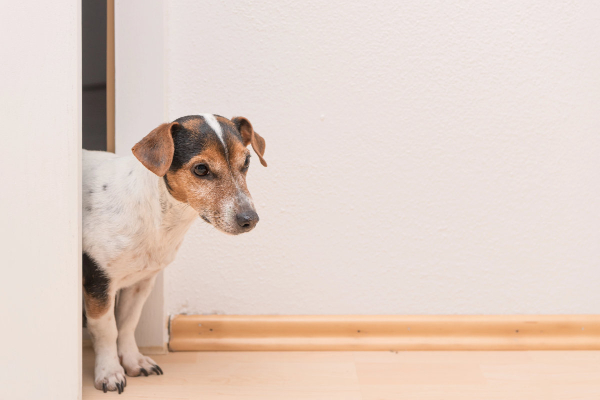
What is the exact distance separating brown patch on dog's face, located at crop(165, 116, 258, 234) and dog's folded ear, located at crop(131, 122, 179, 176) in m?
0.04

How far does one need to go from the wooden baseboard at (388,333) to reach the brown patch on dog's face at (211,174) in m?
0.55

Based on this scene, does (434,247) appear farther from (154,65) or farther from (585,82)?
(154,65)

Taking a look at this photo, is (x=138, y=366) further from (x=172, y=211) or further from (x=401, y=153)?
(x=401, y=153)

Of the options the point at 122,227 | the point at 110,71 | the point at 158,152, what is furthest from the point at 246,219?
the point at 110,71

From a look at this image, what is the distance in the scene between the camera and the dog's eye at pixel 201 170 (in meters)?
1.08

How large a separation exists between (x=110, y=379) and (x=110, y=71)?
82cm

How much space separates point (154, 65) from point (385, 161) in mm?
719

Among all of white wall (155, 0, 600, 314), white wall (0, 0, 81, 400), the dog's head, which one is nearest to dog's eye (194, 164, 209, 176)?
the dog's head

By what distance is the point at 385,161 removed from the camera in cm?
148

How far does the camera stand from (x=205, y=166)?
3.56 ft

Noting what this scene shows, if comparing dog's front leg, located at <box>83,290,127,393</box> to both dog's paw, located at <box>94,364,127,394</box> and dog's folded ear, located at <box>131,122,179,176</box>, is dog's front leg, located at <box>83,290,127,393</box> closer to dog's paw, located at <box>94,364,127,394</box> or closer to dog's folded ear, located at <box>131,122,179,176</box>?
dog's paw, located at <box>94,364,127,394</box>

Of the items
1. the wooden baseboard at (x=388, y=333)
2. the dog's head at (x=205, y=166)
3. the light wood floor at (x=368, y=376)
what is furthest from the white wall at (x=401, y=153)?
the dog's head at (x=205, y=166)

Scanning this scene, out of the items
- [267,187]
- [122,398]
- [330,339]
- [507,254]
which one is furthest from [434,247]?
[122,398]

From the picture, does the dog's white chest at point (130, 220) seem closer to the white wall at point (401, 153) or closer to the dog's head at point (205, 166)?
the dog's head at point (205, 166)
